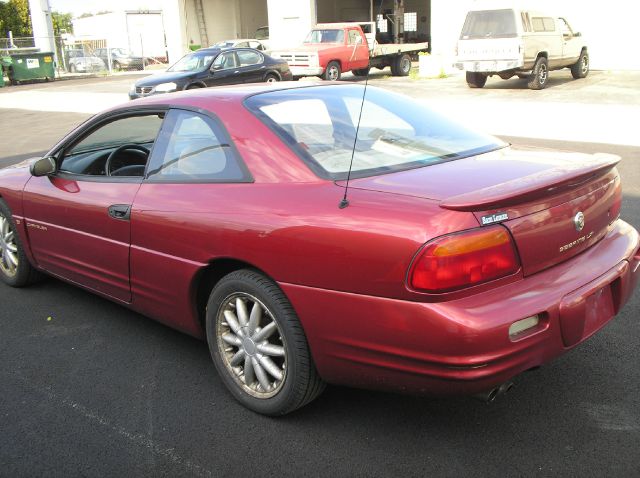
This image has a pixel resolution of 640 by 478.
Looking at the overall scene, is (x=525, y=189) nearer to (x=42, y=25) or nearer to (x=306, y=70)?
(x=306, y=70)

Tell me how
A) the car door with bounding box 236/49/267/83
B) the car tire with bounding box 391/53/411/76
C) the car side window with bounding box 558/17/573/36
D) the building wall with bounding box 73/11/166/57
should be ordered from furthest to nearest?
1. the building wall with bounding box 73/11/166/57
2. the car tire with bounding box 391/53/411/76
3. the car side window with bounding box 558/17/573/36
4. the car door with bounding box 236/49/267/83

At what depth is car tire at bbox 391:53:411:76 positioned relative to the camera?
27.0m

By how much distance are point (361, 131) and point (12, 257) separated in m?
2.99

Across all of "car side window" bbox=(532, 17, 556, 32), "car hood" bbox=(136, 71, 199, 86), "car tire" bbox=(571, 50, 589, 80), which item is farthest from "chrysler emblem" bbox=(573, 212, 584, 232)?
"car tire" bbox=(571, 50, 589, 80)

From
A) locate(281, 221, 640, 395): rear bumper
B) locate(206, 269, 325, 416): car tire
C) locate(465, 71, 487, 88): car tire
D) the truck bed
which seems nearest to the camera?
locate(281, 221, 640, 395): rear bumper

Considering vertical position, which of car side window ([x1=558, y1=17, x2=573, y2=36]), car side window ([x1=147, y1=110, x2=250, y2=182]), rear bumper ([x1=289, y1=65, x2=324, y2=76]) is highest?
car side window ([x1=558, y1=17, x2=573, y2=36])

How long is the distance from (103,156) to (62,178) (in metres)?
0.37

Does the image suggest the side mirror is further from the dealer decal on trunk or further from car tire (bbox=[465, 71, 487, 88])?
car tire (bbox=[465, 71, 487, 88])

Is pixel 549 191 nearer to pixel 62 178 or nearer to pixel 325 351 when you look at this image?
pixel 325 351

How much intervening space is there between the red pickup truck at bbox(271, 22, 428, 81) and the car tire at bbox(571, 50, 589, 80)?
641 cm

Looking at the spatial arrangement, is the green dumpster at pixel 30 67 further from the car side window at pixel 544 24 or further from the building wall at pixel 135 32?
the car side window at pixel 544 24

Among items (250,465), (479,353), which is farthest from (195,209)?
(479,353)

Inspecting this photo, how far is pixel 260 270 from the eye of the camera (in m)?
3.11

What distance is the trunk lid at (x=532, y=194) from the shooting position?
2680 mm
